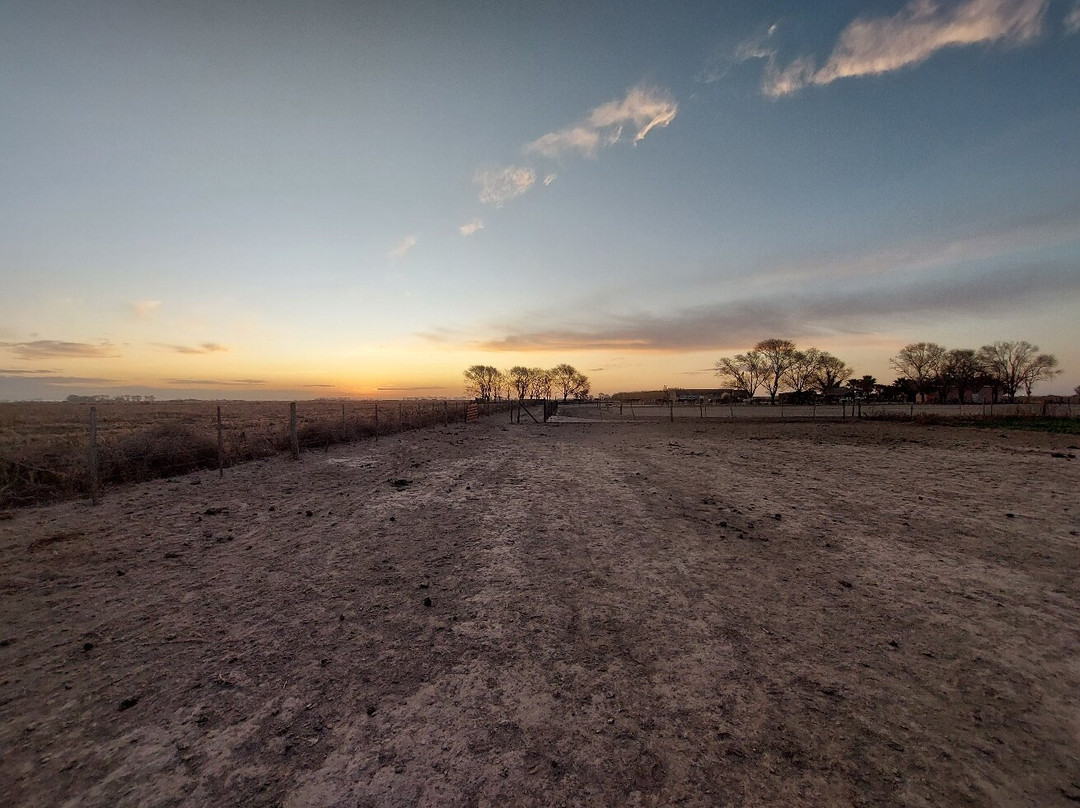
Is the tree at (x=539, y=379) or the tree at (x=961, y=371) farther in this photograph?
the tree at (x=539, y=379)

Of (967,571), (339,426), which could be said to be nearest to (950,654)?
(967,571)

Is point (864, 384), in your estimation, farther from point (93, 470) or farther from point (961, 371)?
point (93, 470)

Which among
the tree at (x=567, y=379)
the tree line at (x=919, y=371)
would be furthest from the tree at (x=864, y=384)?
the tree at (x=567, y=379)

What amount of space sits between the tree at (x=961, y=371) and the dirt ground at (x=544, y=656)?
101315mm

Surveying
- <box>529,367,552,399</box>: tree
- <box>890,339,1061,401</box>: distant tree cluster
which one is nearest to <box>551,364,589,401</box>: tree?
<box>529,367,552,399</box>: tree

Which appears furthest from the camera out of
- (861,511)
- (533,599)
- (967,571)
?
(861,511)

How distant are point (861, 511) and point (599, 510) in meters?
5.01

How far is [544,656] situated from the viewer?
3.77m

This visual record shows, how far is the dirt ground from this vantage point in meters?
2.54

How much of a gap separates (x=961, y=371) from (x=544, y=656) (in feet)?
373

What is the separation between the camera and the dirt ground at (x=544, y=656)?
254 centimetres

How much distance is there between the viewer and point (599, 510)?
840cm

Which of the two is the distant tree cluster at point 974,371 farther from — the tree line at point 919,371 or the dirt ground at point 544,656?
the dirt ground at point 544,656

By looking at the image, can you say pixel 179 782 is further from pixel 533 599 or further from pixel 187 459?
pixel 187 459
